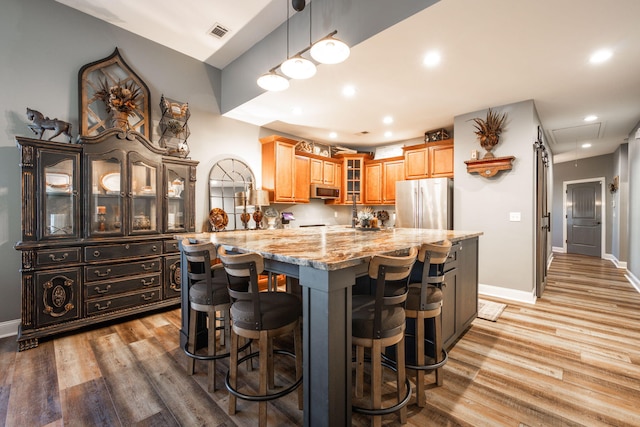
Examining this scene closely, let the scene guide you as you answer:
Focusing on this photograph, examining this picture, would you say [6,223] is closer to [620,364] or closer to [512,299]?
[620,364]

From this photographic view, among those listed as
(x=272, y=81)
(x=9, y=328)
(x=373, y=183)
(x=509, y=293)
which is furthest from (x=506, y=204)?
(x=9, y=328)

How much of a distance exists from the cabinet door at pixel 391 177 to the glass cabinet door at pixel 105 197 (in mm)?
4693

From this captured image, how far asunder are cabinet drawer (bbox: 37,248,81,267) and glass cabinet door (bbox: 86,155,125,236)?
0.23 m

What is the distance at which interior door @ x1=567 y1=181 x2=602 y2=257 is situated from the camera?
735 centimetres

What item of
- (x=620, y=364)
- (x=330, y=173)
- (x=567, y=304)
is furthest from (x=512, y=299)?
(x=330, y=173)

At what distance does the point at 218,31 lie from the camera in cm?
336

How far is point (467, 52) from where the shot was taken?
2.62m

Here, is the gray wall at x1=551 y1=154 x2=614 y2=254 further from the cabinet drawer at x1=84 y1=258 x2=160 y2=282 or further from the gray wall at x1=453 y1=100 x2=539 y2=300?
the cabinet drawer at x1=84 y1=258 x2=160 y2=282

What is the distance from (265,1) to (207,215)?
284 cm

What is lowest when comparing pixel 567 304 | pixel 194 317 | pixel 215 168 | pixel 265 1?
pixel 567 304

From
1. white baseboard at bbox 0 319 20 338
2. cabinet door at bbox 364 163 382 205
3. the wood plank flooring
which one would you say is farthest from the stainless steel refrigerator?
white baseboard at bbox 0 319 20 338

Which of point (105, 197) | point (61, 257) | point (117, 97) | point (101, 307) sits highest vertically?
point (117, 97)

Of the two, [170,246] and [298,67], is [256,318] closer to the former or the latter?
[298,67]

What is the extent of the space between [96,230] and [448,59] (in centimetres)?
399
